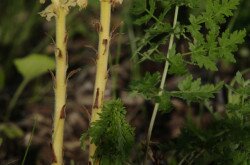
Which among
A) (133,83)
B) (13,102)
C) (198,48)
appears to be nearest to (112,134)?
(133,83)

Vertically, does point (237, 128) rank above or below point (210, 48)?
below

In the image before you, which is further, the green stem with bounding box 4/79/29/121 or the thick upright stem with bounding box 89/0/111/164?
the green stem with bounding box 4/79/29/121

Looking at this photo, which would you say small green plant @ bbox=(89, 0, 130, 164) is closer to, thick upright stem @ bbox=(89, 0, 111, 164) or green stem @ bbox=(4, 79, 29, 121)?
thick upright stem @ bbox=(89, 0, 111, 164)

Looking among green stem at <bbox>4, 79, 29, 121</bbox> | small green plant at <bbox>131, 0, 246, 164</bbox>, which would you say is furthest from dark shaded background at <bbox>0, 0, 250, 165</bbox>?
small green plant at <bbox>131, 0, 246, 164</bbox>

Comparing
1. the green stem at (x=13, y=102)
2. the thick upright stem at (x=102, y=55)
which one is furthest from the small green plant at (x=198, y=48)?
the green stem at (x=13, y=102)

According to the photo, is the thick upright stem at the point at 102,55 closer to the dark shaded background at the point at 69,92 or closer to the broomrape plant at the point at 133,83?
the broomrape plant at the point at 133,83

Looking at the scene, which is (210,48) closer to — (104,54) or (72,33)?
(104,54)

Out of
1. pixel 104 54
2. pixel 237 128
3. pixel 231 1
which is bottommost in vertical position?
pixel 237 128

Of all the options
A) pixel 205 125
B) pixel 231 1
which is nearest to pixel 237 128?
pixel 231 1
